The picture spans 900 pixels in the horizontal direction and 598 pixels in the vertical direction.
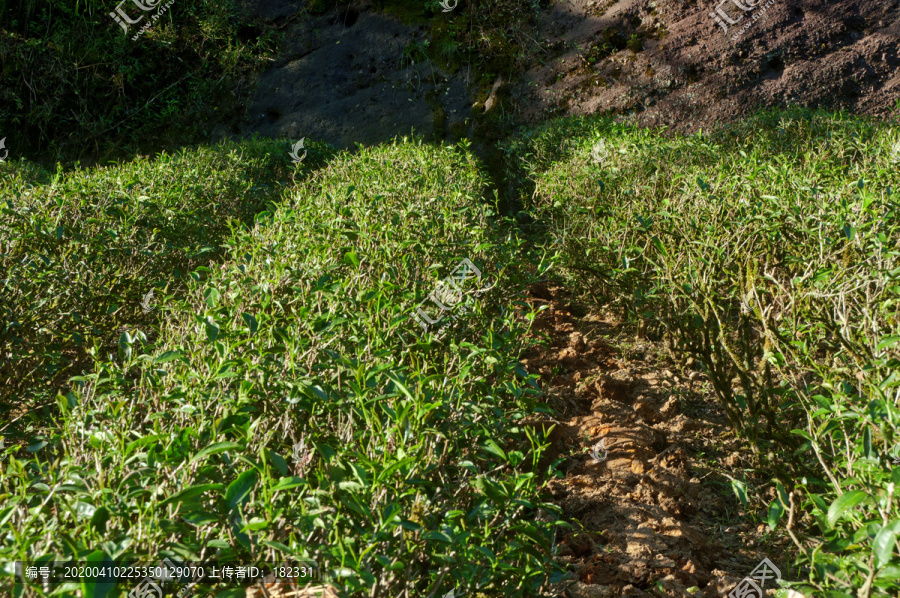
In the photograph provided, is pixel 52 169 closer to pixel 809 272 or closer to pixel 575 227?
pixel 575 227

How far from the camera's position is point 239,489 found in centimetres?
114

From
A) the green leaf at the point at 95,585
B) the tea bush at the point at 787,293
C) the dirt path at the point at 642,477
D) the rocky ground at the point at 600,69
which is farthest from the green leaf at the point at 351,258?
the rocky ground at the point at 600,69

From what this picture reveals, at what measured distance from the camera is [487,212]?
354 cm

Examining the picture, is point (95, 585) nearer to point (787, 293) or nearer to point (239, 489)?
point (239, 489)

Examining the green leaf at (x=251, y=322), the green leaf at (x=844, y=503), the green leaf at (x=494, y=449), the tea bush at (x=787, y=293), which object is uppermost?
the green leaf at (x=251, y=322)

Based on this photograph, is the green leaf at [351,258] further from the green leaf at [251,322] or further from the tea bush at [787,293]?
the tea bush at [787,293]

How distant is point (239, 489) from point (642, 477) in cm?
202

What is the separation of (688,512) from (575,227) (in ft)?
7.22

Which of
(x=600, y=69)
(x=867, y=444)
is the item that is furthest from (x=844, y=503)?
(x=600, y=69)

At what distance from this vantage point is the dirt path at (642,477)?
2.28 metres

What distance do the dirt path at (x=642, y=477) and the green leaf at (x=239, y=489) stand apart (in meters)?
1.01

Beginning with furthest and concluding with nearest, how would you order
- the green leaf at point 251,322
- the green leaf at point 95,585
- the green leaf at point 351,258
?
the green leaf at point 351,258 < the green leaf at point 251,322 < the green leaf at point 95,585

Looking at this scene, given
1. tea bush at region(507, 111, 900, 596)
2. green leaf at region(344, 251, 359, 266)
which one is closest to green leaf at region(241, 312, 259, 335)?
green leaf at region(344, 251, 359, 266)

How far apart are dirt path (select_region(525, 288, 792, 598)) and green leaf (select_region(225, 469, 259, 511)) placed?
1009 millimetres
